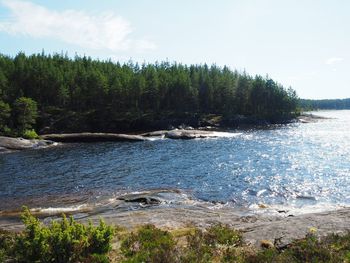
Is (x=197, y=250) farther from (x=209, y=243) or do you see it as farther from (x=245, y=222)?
(x=245, y=222)

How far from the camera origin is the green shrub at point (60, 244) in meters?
12.5

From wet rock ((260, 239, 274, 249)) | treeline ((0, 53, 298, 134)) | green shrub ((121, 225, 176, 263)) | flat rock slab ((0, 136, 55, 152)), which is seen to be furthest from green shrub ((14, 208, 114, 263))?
treeline ((0, 53, 298, 134))

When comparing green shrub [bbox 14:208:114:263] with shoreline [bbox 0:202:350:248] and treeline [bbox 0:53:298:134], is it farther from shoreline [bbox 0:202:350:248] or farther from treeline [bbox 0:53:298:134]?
treeline [bbox 0:53:298:134]

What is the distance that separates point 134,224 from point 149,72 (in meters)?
128

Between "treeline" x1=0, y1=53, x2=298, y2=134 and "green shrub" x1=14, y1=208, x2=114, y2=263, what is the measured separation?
86198mm

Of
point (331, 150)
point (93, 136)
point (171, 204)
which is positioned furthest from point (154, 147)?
point (171, 204)

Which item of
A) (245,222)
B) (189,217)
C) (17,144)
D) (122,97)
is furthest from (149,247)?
(122,97)

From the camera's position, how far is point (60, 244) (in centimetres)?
1270

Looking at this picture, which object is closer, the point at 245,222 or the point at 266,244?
the point at 266,244

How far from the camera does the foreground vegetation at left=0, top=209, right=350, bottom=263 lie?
12.5m

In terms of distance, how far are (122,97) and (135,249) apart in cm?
11451

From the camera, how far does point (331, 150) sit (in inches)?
2506

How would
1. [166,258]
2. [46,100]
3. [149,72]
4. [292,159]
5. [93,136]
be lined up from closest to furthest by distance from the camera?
[166,258], [292,159], [93,136], [46,100], [149,72]

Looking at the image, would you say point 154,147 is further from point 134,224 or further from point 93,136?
point 134,224
